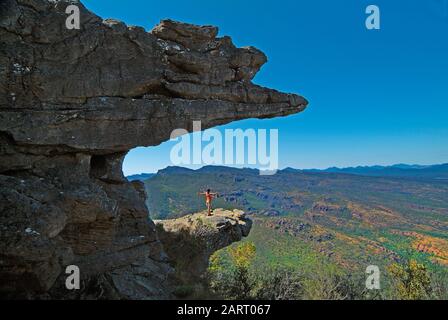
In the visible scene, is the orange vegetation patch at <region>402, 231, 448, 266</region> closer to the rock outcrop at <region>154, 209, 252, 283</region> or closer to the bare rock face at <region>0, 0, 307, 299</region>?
the rock outcrop at <region>154, 209, 252, 283</region>

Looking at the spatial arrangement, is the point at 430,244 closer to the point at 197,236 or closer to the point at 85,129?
the point at 197,236

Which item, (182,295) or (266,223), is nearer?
(182,295)

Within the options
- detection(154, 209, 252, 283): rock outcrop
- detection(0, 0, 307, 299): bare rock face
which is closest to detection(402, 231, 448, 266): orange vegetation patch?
detection(154, 209, 252, 283): rock outcrop

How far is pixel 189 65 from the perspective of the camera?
21.3 meters

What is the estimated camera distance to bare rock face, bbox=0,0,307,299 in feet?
44.1

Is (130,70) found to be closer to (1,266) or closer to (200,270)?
(1,266)

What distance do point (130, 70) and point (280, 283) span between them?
15035 millimetres

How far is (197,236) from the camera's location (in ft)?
92.5

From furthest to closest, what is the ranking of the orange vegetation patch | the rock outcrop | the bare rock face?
the orange vegetation patch → the rock outcrop → the bare rock face

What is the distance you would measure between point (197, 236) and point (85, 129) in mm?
14314

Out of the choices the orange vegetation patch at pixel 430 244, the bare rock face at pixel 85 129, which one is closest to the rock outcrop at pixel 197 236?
the bare rock face at pixel 85 129

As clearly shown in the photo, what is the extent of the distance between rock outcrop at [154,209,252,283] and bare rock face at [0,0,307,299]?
18.5 feet

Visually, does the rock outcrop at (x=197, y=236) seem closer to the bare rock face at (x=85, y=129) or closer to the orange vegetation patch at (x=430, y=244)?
the bare rock face at (x=85, y=129)
